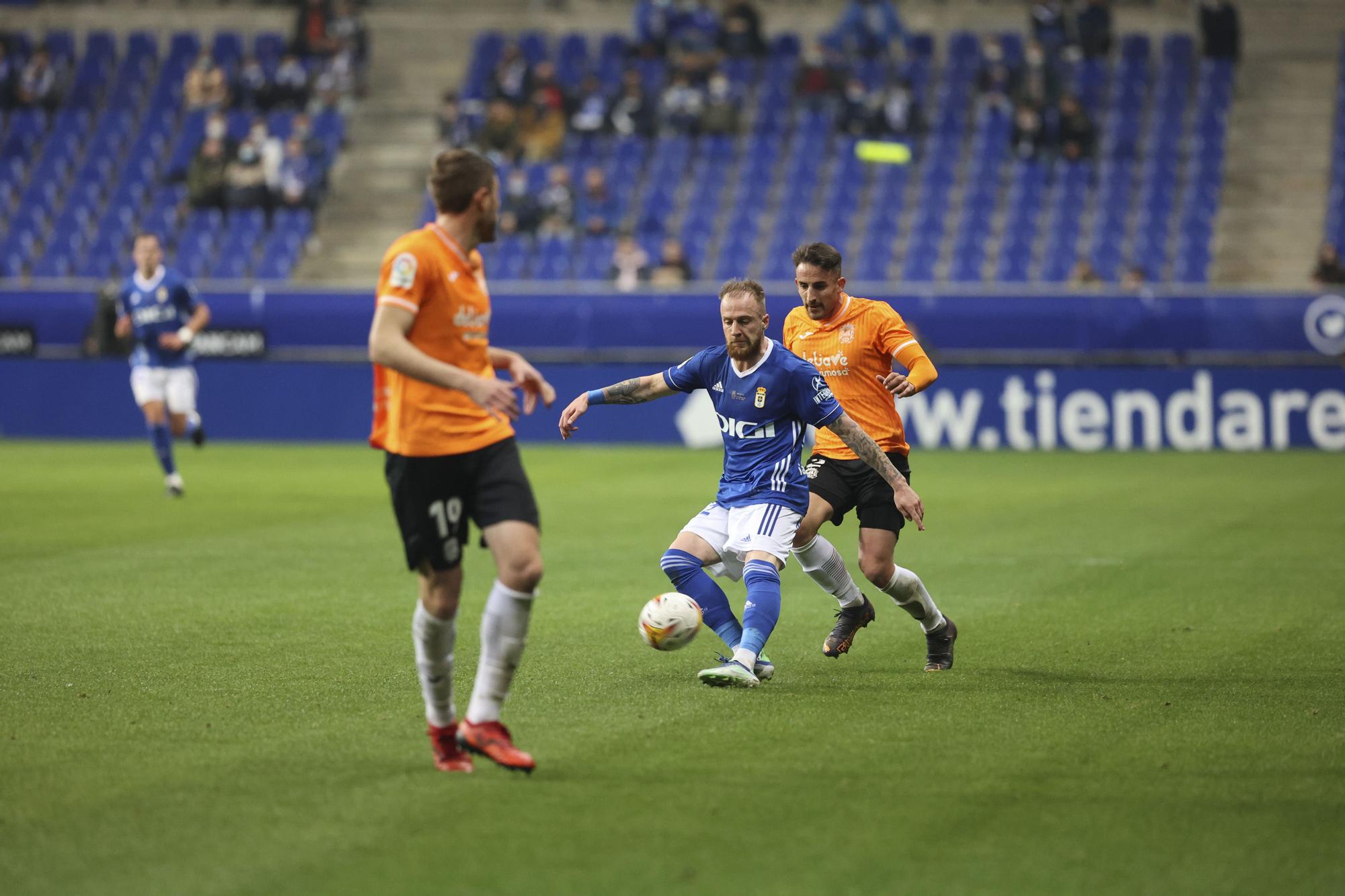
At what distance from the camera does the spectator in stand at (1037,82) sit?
88.6 ft

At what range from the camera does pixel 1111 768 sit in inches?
227

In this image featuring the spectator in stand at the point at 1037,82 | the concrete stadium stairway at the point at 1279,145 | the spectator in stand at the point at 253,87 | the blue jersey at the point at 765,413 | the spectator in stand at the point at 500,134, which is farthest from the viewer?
the spectator in stand at the point at 253,87

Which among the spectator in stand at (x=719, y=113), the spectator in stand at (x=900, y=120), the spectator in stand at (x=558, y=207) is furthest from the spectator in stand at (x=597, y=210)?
the spectator in stand at (x=900, y=120)

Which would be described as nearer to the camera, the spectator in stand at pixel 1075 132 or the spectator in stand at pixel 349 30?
the spectator in stand at pixel 1075 132

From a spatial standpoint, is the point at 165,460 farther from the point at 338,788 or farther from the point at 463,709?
the point at 338,788

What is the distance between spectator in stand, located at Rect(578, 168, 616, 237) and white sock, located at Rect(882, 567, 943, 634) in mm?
19389

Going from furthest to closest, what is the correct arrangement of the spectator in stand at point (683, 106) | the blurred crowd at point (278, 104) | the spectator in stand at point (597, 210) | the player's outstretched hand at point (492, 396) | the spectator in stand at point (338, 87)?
the spectator in stand at point (338, 87)
the blurred crowd at point (278, 104)
the spectator in stand at point (683, 106)
the spectator in stand at point (597, 210)
the player's outstretched hand at point (492, 396)

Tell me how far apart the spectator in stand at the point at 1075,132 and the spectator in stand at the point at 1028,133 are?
328mm

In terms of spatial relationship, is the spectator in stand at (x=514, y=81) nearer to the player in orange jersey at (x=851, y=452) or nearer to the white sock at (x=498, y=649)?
the player in orange jersey at (x=851, y=452)

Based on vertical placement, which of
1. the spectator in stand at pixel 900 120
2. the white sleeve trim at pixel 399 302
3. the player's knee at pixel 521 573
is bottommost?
the spectator in stand at pixel 900 120

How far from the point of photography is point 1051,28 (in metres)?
27.8

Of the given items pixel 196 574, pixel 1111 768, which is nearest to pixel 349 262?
pixel 196 574

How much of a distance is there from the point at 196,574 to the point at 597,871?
7.08 m

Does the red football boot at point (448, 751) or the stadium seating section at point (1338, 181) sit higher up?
the red football boot at point (448, 751)
